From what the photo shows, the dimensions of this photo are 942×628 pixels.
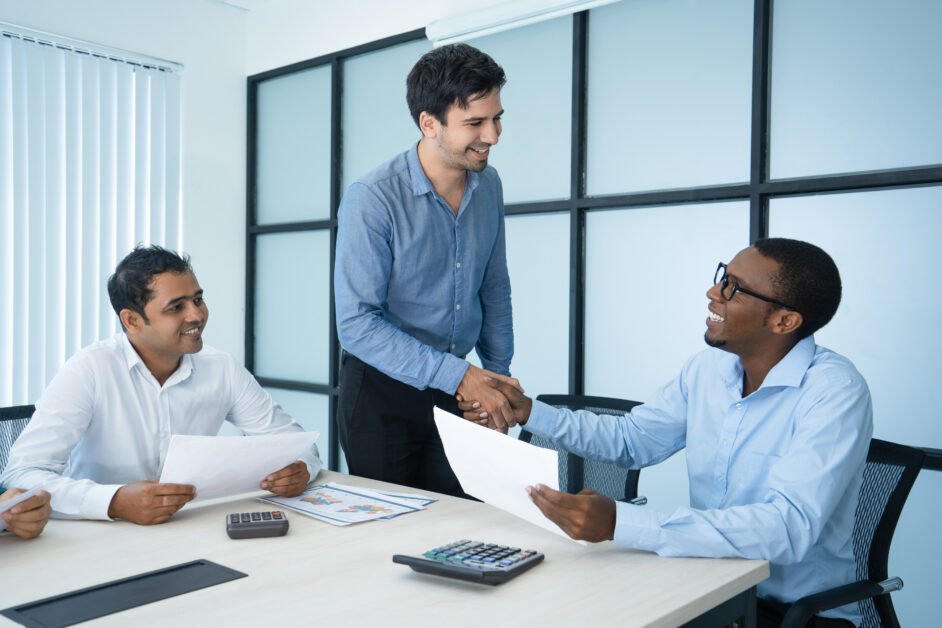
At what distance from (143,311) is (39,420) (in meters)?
0.39

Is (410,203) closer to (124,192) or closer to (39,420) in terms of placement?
(39,420)

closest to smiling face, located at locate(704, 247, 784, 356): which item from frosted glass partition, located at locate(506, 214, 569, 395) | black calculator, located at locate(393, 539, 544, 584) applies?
black calculator, located at locate(393, 539, 544, 584)

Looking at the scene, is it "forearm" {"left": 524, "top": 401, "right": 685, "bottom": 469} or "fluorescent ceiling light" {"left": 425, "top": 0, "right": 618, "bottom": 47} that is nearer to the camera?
"forearm" {"left": 524, "top": 401, "right": 685, "bottom": 469}

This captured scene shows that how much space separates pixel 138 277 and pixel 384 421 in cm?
76

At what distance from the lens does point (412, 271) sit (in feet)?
7.05

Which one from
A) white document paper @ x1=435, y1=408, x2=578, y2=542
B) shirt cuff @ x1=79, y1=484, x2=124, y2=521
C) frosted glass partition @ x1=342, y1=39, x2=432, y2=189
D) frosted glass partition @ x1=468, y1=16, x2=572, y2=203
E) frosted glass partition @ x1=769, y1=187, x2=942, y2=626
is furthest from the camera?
frosted glass partition @ x1=342, y1=39, x2=432, y2=189

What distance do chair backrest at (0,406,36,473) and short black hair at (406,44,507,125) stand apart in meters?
1.40

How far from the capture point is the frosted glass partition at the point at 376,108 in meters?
4.25

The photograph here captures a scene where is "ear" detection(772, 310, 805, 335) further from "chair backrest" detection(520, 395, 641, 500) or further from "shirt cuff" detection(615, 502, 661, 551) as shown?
"shirt cuff" detection(615, 502, 661, 551)

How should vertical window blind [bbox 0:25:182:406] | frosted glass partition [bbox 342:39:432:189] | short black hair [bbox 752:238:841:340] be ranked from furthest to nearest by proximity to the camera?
frosted glass partition [bbox 342:39:432:189] < vertical window blind [bbox 0:25:182:406] < short black hair [bbox 752:238:841:340]

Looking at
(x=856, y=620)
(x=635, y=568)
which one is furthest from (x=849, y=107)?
(x=635, y=568)

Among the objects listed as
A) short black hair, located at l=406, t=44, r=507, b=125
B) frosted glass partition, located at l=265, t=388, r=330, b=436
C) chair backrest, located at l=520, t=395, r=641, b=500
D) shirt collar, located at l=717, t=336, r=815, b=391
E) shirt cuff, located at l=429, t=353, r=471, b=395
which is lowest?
frosted glass partition, located at l=265, t=388, r=330, b=436

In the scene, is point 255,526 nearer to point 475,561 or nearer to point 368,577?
point 368,577

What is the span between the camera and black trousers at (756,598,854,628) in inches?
61.7
